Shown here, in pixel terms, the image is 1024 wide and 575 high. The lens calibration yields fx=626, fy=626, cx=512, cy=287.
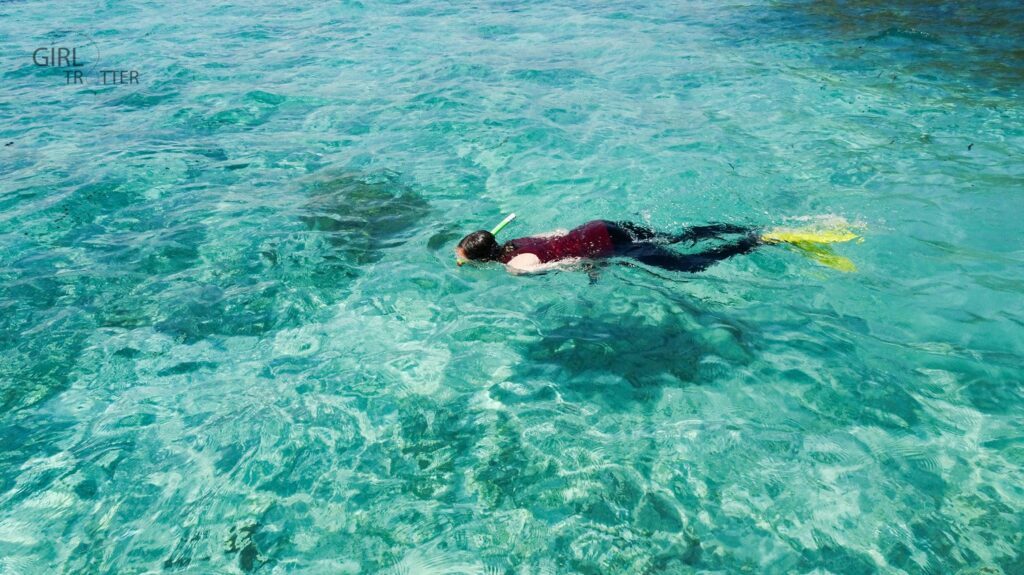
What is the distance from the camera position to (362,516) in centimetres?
412

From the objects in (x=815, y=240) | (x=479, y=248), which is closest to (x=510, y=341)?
(x=479, y=248)

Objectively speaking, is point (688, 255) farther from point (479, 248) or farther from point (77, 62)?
point (77, 62)

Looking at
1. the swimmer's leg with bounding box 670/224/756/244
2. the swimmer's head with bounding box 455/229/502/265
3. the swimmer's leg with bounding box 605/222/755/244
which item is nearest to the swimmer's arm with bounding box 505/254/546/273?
the swimmer's head with bounding box 455/229/502/265

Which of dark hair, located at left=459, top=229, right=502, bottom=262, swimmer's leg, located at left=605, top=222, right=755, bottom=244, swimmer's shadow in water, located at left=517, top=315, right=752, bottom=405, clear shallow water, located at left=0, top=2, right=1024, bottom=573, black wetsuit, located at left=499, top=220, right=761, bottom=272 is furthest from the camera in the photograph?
swimmer's leg, located at left=605, top=222, right=755, bottom=244

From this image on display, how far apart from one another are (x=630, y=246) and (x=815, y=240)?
1.90m

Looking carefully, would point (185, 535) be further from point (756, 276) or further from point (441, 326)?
point (756, 276)

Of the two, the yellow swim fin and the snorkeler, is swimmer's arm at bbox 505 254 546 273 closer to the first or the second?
the snorkeler

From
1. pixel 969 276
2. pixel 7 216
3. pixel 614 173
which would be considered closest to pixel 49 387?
pixel 7 216

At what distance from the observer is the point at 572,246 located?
629cm

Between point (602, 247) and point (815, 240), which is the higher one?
point (815, 240)

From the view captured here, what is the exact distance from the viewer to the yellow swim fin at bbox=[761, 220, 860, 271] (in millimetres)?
6336

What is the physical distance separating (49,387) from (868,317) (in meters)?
7.15

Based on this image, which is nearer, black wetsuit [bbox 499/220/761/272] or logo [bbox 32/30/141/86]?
black wetsuit [bbox 499/220/761/272]

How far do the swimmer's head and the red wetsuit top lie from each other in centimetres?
16
